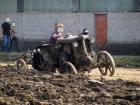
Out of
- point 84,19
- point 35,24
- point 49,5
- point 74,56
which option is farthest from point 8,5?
point 74,56

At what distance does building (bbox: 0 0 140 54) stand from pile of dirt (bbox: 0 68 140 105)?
17.9 m

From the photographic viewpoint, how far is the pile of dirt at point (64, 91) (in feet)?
41.5

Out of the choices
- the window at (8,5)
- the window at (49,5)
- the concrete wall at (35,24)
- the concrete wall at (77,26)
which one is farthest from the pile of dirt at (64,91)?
the window at (8,5)

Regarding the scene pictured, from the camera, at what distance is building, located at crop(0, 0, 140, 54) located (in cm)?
3447

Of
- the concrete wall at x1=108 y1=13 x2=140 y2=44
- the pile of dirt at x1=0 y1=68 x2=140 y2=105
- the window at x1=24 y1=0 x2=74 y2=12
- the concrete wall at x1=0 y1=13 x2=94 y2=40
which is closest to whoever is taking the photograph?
the pile of dirt at x1=0 y1=68 x2=140 y2=105

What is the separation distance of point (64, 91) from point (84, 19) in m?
21.5

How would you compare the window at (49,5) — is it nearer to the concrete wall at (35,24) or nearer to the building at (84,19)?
the building at (84,19)

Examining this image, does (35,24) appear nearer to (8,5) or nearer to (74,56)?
(8,5)

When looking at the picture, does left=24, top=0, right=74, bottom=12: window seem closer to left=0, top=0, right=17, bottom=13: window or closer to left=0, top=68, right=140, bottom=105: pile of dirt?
left=0, top=0, right=17, bottom=13: window

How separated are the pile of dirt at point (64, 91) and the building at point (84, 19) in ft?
58.8

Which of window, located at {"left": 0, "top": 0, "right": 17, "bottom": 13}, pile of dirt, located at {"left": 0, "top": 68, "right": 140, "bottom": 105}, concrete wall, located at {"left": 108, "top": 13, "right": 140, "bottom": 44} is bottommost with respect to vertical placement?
concrete wall, located at {"left": 108, "top": 13, "right": 140, "bottom": 44}

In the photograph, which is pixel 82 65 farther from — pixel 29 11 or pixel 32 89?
pixel 29 11

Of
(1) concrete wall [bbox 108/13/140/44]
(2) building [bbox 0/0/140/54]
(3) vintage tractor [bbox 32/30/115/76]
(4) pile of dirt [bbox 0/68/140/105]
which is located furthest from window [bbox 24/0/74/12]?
(4) pile of dirt [bbox 0/68/140/105]

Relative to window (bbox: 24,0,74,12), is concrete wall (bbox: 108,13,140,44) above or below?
below
